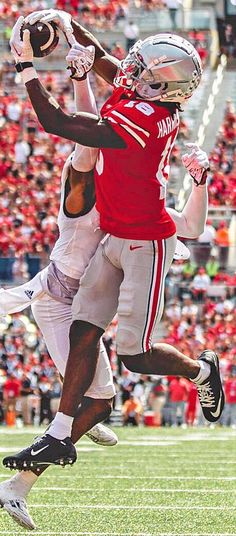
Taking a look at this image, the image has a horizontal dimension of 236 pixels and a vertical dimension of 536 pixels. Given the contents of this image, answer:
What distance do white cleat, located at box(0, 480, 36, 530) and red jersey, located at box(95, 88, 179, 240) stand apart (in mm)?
1062

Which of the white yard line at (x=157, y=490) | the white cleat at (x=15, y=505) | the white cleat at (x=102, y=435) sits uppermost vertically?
the white cleat at (x=102, y=435)

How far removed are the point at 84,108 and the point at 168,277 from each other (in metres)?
12.2

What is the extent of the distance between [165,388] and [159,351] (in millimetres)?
11129

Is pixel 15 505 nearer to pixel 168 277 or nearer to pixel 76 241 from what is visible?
pixel 76 241

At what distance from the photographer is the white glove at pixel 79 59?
17.3 feet

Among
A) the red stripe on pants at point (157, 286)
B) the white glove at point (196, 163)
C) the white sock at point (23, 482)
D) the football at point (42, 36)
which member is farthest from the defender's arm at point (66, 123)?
the white sock at point (23, 482)

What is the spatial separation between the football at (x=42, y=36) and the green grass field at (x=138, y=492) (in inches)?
72.8

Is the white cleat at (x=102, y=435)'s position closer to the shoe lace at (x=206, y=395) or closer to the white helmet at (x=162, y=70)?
the shoe lace at (x=206, y=395)

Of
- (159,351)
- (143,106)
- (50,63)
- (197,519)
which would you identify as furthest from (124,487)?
(50,63)

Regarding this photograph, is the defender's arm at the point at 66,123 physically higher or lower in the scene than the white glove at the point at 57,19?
lower

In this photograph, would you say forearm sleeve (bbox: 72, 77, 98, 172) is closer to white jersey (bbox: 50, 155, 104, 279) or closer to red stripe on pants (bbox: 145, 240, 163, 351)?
white jersey (bbox: 50, 155, 104, 279)

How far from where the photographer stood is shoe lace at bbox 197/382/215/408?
5.72 metres

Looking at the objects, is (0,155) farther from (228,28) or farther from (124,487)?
(124,487)

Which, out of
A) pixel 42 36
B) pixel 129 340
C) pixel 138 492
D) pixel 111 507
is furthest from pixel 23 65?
pixel 138 492
